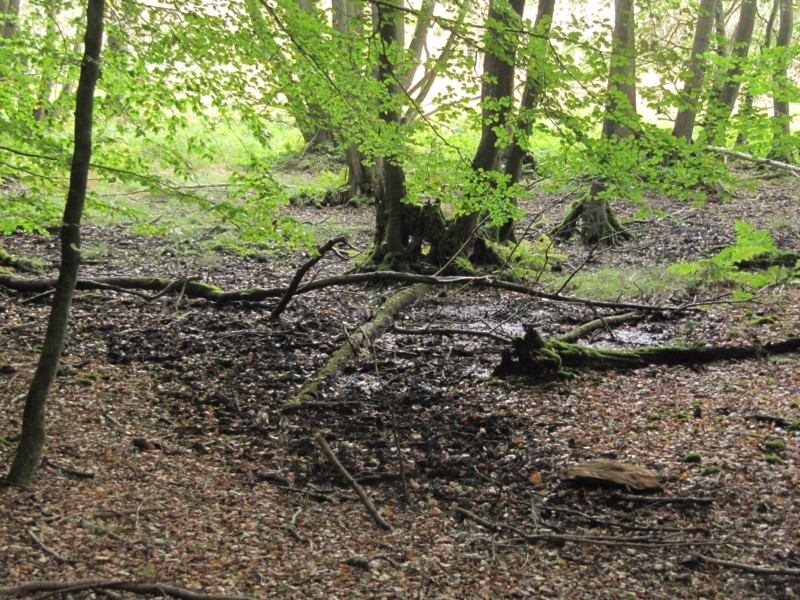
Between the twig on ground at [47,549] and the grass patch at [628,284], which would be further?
the grass patch at [628,284]

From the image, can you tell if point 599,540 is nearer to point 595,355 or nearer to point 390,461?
point 390,461

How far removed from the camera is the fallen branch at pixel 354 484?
4.39 meters

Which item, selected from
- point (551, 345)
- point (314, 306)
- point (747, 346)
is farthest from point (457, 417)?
point (314, 306)

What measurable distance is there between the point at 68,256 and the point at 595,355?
548cm

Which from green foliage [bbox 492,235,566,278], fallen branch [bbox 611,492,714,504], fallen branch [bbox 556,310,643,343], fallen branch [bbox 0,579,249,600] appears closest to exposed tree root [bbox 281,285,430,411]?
green foliage [bbox 492,235,566,278]

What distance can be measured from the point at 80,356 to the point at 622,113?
19.8 ft

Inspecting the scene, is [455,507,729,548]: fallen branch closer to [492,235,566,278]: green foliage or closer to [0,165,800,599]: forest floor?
[0,165,800,599]: forest floor

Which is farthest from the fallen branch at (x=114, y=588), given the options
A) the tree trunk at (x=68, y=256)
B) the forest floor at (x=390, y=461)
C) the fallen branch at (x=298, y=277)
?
the fallen branch at (x=298, y=277)

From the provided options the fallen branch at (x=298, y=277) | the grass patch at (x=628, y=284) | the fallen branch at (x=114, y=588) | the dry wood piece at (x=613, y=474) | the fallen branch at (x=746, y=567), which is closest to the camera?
the fallen branch at (x=114, y=588)

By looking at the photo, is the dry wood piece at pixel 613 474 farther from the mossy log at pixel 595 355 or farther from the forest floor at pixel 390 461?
the mossy log at pixel 595 355

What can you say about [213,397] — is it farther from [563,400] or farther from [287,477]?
[563,400]

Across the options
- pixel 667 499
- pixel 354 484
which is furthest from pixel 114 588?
pixel 667 499

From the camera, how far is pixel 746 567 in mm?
3555

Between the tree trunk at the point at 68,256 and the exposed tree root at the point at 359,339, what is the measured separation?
2.35 metres
